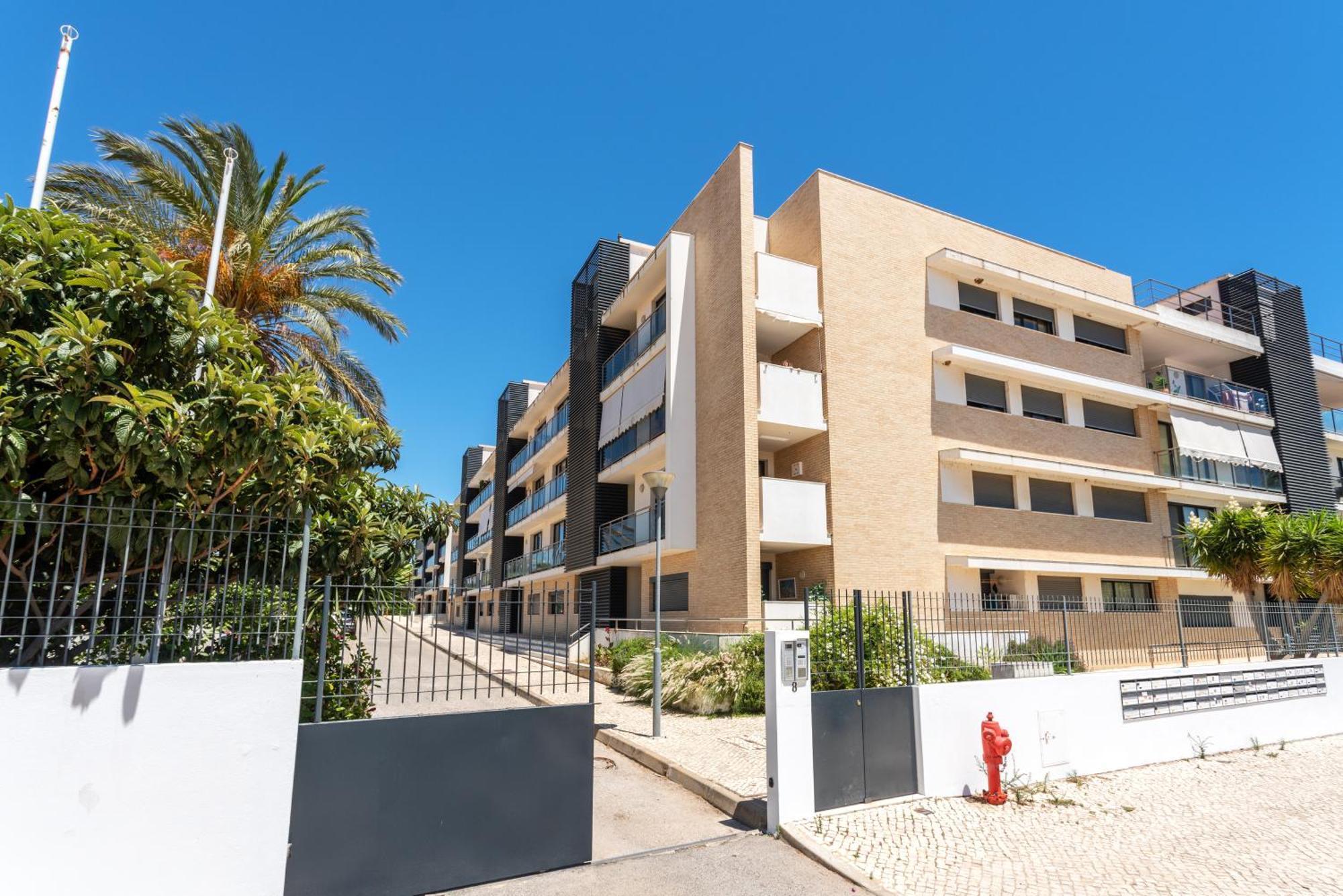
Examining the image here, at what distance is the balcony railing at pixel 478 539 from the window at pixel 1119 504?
3282 centimetres

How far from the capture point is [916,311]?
2164 centimetres

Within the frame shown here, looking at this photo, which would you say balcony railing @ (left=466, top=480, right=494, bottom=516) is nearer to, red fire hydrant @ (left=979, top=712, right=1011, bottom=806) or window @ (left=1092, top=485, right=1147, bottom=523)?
window @ (left=1092, top=485, right=1147, bottom=523)

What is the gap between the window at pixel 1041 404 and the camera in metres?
22.9

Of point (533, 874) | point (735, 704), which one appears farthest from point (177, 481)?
point (735, 704)

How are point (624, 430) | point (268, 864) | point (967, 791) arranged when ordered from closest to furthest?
point (268, 864) < point (967, 791) < point (624, 430)

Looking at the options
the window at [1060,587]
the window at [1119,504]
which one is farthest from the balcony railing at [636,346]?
the window at [1119,504]

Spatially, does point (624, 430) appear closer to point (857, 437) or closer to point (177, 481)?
point (857, 437)

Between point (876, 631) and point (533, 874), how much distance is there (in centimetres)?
496

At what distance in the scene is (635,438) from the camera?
24.4 metres

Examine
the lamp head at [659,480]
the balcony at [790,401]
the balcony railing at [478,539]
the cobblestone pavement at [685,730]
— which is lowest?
the cobblestone pavement at [685,730]

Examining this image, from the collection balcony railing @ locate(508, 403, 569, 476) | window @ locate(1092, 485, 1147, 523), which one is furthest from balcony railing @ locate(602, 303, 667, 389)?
window @ locate(1092, 485, 1147, 523)

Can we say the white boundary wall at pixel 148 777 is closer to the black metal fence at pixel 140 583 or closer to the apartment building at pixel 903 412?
the black metal fence at pixel 140 583

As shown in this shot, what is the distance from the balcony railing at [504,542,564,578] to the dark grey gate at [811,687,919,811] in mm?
22032

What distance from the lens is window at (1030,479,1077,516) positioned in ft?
73.2
